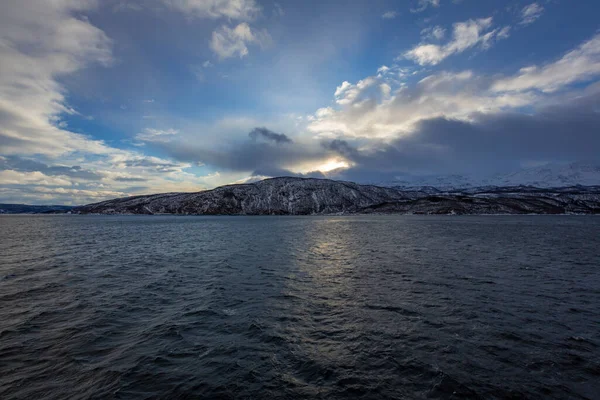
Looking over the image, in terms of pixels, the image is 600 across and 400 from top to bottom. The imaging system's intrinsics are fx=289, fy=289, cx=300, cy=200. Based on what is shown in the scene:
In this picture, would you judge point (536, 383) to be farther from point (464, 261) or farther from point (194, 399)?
point (464, 261)

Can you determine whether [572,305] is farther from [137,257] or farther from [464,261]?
[137,257]

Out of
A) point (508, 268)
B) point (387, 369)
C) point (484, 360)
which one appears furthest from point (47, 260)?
point (508, 268)

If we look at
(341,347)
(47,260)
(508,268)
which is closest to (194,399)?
(341,347)

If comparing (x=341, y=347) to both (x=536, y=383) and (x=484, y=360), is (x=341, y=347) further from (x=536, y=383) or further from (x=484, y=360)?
(x=536, y=383)

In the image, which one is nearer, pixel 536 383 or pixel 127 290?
pixel 536 383

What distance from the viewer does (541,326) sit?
793 inches

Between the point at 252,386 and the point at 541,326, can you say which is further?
the point at 541,326

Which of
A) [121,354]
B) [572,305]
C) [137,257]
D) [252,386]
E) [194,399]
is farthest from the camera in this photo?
[137,257]

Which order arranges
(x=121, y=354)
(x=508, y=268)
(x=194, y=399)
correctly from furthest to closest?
1. (x=508, y=268)
2. (x=121, y=354)
3. (x=194, y=399)

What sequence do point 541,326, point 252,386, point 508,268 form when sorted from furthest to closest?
point 508,268
point 541,326
point 252,386

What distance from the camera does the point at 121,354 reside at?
1661 cm

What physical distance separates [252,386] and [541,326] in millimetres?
20182

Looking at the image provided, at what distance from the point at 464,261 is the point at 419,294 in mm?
23630

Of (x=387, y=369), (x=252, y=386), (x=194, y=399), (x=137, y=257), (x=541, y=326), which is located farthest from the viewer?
(x=137, y=257)
